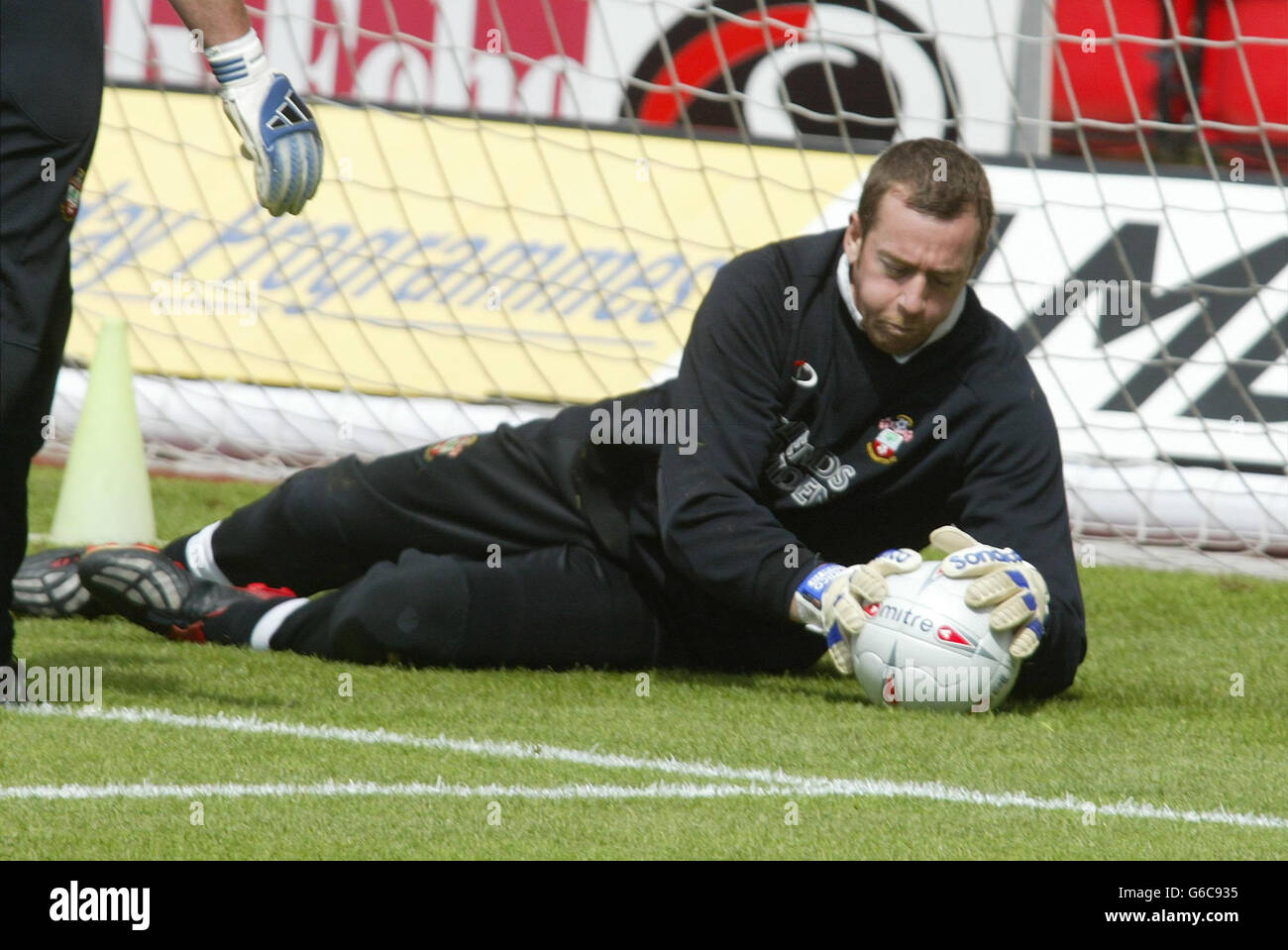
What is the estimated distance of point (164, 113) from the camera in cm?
754

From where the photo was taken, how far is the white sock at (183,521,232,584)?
444 cm

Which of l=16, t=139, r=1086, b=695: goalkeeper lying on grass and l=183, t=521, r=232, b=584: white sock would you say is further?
l=183, t=521, r=232, b=584: white sock

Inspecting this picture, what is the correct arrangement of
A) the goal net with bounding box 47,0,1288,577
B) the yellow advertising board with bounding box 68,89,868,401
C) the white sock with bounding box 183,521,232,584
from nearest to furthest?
the white sock with bounding box 183,521,232,584 < the goal net with bounding box 47,0,1288,577 < the yellow advertising board with bounding box 68,89,868,401

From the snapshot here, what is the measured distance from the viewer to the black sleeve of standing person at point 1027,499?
375 cm

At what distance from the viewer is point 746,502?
371cm

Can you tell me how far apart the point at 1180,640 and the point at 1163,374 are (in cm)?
203

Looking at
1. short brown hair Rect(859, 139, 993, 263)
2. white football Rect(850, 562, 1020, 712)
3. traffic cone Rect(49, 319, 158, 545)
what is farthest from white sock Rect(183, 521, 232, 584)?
short brown hair Rect(859, 139, 993, 263)

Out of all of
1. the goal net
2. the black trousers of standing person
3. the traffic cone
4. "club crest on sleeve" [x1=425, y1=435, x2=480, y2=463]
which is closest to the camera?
the black trousers of standing person

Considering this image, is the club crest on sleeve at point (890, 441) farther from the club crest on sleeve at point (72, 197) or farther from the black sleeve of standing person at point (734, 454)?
the club crest on sleeve at point (72, 197)

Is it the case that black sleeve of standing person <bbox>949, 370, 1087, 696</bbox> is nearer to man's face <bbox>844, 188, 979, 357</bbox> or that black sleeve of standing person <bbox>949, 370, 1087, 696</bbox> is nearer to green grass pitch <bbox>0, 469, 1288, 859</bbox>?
green grass pitch <bbox>0, 469, 1288, 859</bbox>

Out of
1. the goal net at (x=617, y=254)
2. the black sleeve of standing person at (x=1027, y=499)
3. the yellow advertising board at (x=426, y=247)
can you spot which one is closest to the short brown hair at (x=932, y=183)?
the black sleeve of standing person at (x=1027, y=499)

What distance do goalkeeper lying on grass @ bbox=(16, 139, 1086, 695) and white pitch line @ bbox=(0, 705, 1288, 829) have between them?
561 mm

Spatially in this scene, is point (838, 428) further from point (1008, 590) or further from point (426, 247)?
point (426, 247)

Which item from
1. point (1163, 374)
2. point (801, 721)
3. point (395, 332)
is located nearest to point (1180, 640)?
point (801, 721)
